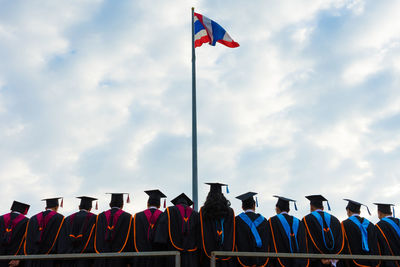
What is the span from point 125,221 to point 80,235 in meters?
0.84

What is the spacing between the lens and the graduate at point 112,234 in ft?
23.2

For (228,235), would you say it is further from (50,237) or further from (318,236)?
(50,237)

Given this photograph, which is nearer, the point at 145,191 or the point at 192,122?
the point at 145,191

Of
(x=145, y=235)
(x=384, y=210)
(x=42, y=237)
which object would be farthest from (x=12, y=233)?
(x=384, y=210)

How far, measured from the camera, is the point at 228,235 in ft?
22.1

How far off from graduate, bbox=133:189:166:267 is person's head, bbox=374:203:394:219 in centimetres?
426

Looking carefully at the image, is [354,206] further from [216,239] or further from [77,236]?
[77,236]

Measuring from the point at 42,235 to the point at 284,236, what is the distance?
4.36m

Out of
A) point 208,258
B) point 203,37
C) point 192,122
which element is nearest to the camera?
point 208,258

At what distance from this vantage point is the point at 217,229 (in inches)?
264

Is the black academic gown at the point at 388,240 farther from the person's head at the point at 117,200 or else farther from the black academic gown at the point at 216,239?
the person's head at the point at 117,200

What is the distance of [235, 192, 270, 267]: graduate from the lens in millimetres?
6723

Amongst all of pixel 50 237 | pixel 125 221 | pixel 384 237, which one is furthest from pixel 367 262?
pixel 50 237

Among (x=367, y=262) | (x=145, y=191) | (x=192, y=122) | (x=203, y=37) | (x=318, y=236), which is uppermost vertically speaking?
(x=203, y=37)
